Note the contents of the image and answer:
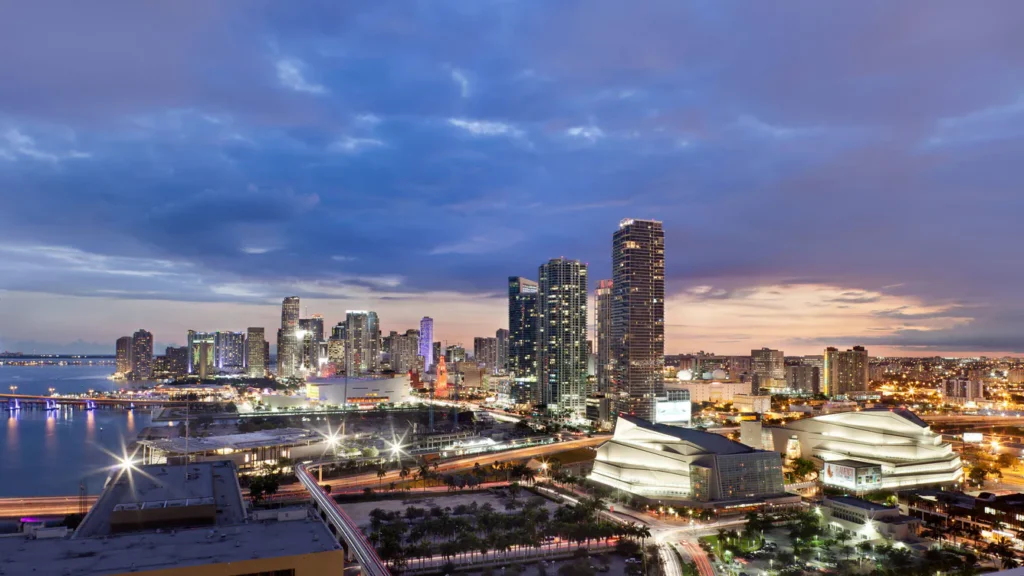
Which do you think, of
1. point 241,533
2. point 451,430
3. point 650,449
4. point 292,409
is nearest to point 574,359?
point 451,430

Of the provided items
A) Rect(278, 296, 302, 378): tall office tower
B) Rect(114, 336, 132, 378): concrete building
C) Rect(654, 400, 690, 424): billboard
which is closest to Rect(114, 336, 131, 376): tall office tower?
Rect(114, 336, 132, 378): concrete building

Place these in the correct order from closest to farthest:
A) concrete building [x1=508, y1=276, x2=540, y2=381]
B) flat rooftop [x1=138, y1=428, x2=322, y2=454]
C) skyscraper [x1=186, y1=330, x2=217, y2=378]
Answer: flat rooftop [x1=138, y1=428, x2=322, y2=454]
concrete building [x1=508, y1=276, x2=540, y2=381]
skyscraper [x1=186, y1=330, x2=217, y2=378]

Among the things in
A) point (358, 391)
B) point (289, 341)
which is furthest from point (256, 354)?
point (358, 391)

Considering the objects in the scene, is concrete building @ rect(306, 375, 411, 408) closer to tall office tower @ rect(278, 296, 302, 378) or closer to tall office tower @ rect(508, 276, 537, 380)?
tall office tower @ rect(508, 276, 537, 380)

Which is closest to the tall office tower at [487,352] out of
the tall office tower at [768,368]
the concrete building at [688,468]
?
the tall office tower at [768,368]

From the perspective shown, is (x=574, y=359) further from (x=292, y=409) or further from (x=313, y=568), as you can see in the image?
(x=313, y=568)

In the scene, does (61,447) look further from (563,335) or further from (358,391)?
(563,335)
